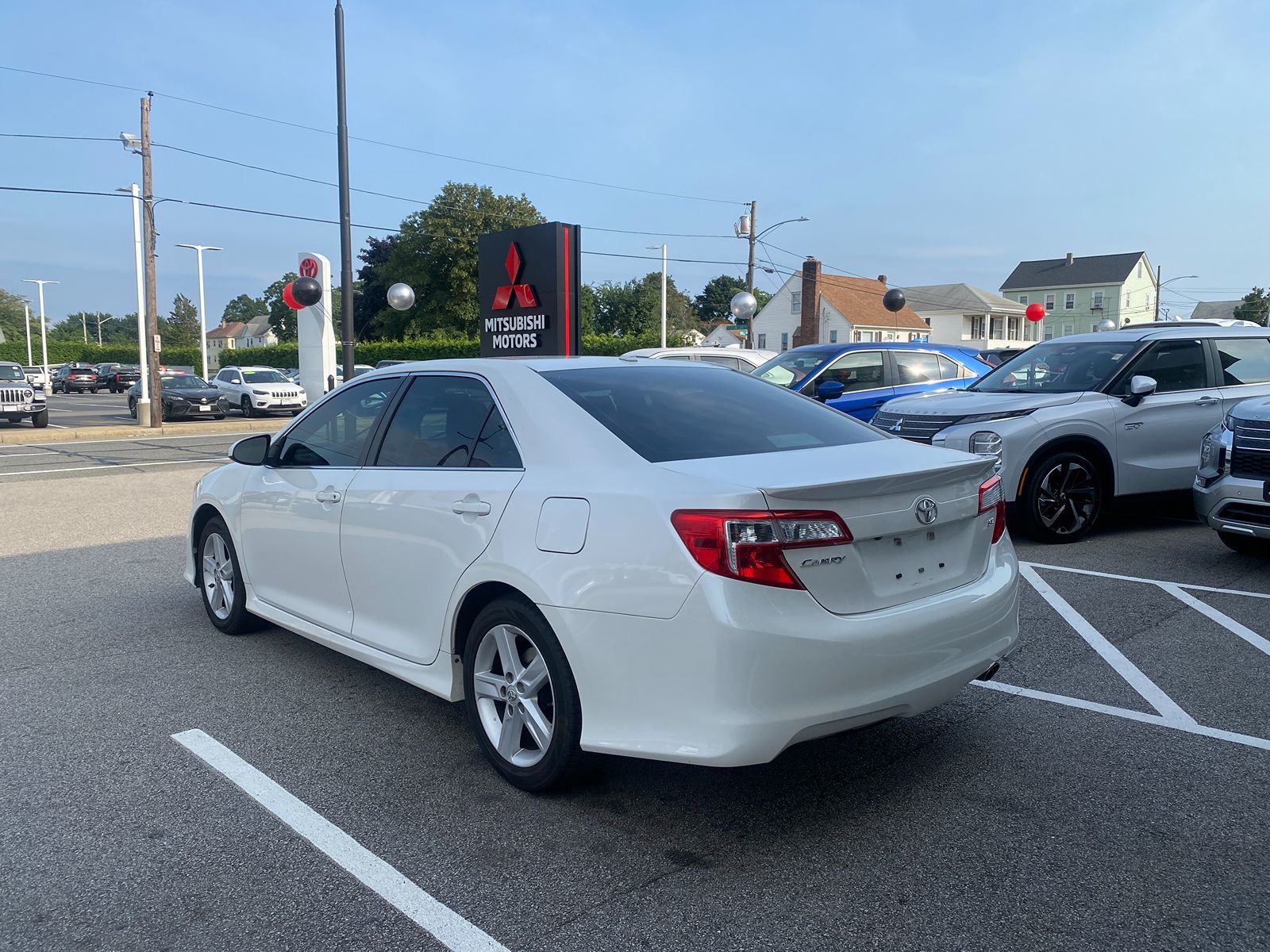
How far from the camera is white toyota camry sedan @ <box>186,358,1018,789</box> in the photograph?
2904 millimetres

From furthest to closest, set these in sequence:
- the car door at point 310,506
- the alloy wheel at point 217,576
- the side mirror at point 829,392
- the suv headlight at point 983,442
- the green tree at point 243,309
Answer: the green tree at point 243,309 < the side mirror at point 829,392 < the suv headlight at point 983,442 < the alloy wheel at point 217,576 < the car door at point 310,506

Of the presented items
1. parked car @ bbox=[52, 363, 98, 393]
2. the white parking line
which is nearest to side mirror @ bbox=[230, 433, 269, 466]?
the white parking line

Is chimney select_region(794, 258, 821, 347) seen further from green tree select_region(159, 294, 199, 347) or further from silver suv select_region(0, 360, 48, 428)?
green tree select_region(159, 294, 199, 347)

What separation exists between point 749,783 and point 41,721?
3.01 m

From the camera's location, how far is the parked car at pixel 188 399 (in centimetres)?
2884

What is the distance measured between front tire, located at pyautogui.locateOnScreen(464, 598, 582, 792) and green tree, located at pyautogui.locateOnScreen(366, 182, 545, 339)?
5637cm

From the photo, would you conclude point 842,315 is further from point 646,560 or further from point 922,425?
point 646,560

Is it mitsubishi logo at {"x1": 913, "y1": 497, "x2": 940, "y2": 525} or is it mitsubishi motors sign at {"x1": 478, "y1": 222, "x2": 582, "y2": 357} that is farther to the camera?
mitsubishi motors sign at {"x1": 478, "y1": 222, "x2": 582, "y2": 357}

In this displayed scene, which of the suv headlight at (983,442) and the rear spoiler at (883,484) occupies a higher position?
the rear spoiler at (883,484)

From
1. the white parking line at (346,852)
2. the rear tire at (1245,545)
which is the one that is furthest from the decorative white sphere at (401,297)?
the white parking line at (346,852)

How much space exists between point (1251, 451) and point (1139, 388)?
4.75ft

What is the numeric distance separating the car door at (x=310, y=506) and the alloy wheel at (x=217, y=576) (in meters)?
0.35

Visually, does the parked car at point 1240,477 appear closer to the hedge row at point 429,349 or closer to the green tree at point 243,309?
the hedge row at point 429,349

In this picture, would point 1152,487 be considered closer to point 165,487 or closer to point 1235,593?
point 1235,593
